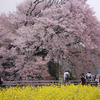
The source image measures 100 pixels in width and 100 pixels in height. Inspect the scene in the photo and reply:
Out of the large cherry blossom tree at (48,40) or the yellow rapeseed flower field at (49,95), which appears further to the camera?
the large cherry blossom tree at (48,40)

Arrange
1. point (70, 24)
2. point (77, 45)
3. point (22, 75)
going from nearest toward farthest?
point (22, 75) < point (70, 24) < point (77, 45)

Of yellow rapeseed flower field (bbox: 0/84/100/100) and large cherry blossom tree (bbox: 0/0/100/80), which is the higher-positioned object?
large cherry blossom tree (bbox: 0/0/100/80)

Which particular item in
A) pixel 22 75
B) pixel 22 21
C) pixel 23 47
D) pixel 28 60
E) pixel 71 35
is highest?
pixel 22 21

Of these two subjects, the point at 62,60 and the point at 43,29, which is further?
the point at 62,60

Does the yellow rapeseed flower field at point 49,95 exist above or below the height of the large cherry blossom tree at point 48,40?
below

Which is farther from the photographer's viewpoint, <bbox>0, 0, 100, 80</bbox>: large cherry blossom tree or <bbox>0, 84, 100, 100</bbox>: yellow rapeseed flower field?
<bbox>0, 0, 100, 80</bbox>: large cherry blossom tree

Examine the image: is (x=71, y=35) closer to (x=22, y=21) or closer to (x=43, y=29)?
(x=43, y=29)

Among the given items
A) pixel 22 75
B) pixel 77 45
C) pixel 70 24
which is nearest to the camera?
pixel 22 75

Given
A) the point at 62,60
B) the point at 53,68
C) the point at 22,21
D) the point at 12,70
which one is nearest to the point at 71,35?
the point at 62,60

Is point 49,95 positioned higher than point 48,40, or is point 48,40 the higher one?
point 48,40

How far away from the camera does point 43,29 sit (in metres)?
24.1

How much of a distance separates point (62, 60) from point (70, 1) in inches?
349

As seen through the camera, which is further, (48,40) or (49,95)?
(48,40)

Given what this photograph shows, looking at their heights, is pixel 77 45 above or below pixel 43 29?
below
